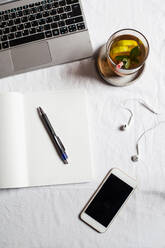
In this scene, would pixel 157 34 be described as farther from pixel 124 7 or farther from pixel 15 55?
pixel 15 55

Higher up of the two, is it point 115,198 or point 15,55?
point 15,55

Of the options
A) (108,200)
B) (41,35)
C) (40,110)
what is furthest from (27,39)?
(108,200)

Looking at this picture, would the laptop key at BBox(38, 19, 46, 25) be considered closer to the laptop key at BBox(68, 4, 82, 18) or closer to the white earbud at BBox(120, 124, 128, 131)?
the laptop key at BBox(68, 4, 82, 18)

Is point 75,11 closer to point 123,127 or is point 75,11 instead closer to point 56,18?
point 56,18

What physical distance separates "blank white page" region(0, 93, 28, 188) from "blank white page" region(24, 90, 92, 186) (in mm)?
18

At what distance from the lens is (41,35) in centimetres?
70

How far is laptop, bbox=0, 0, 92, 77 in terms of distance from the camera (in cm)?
69

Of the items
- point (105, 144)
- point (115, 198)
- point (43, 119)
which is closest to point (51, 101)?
point (43, 119)

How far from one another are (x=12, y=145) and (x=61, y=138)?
106mm

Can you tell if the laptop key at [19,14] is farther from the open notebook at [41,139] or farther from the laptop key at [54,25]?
the open notebook at [41,139]

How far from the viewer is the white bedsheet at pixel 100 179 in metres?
0.69

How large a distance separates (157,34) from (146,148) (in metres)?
0.26

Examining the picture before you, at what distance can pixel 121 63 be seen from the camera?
2.05ft

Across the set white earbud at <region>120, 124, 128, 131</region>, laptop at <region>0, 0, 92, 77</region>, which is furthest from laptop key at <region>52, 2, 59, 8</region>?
white earbud at <region>120, 124, 128, 131</region>
